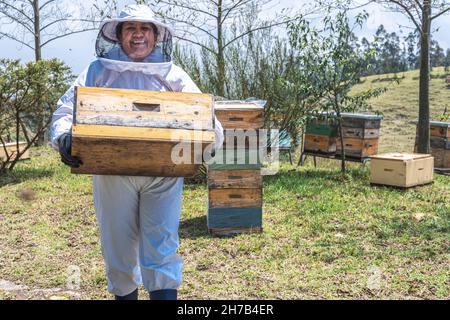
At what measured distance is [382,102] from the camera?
988 inches

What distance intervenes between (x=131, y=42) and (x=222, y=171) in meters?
2.29

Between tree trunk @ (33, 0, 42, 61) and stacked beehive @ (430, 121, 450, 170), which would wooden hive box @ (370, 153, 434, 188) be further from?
tree trunk @ (33, 0, 42, 61)

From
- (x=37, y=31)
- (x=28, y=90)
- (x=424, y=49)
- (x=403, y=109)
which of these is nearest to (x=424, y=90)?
(x=424, y=49)

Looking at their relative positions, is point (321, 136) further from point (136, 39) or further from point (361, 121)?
point (136, 39)

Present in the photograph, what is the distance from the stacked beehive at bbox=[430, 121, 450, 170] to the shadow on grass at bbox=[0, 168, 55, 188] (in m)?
5.47

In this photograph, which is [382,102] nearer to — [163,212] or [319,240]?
[319,240]

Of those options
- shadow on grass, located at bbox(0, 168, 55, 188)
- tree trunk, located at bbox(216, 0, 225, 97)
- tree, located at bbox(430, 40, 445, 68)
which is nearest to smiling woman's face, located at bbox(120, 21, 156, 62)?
tree trunk, located at bbox(216, 0, 225, 97)

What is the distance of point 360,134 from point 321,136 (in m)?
0.61

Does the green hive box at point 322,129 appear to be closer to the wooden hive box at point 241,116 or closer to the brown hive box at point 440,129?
the brown hive box at point 440,129

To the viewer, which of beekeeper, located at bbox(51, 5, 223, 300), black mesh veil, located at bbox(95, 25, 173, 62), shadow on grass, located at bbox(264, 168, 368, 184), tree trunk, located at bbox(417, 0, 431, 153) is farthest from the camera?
tree trunk, located at bbox(417, 0, 431, 153)

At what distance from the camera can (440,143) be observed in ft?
27.3

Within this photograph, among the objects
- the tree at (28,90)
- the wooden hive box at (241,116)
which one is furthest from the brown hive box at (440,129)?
the tree at (28,90)

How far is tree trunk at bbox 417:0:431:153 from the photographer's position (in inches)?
303
